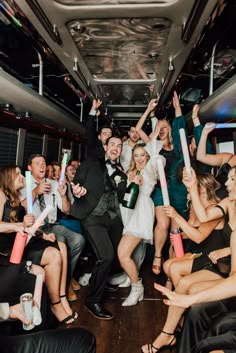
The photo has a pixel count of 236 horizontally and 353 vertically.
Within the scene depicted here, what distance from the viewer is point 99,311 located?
112 inches

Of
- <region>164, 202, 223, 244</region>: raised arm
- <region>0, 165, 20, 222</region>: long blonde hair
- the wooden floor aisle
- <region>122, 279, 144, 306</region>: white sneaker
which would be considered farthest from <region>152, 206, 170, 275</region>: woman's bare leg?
<region>0, 165, 20, 222</region>: long blonde hair

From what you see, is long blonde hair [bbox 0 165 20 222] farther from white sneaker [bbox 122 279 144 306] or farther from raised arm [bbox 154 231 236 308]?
raised arm [bbox 154 231 236 308]

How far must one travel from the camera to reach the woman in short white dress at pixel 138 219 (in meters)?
3.02

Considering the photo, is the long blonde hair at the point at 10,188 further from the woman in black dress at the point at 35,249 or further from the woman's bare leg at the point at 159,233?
the woman's bare leg at the point at 159,233

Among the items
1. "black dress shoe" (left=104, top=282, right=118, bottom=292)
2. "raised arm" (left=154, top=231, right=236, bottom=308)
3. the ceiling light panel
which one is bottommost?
"black dress shoe" (left=104, top=282, right=118, bottom=292)

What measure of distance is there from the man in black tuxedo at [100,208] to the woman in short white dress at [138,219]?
0.12 m

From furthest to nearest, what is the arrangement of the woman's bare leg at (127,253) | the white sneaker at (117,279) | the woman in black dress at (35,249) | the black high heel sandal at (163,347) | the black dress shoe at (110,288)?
the white sneaker at (117,279), the black dress shoe at (110,288), the woman's bare leg at (127,253), the woman in black dress at (35,249), the black high heel sandal at (163,347)

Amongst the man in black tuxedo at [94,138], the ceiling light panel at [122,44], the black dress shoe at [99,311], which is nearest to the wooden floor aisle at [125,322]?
the black dress shoe at [99,311]

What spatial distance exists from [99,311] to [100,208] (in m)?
0.92

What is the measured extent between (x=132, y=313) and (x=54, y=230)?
3.74 feet

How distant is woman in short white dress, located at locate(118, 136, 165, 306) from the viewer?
9.90 feet

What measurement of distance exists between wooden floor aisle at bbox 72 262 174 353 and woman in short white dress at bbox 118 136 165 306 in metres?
0.13

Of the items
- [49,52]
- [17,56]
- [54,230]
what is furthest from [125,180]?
[17,56]

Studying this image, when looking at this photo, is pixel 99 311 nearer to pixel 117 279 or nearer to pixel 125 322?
pixel 125 322
